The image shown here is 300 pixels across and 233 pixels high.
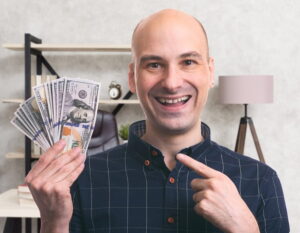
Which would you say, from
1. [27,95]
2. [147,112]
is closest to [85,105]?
[147,112]

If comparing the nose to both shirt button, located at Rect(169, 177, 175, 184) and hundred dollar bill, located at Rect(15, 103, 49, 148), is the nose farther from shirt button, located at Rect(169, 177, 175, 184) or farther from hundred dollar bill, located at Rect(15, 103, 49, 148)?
hundred dollar bill, located at Rect(15, 103, 49, 148)

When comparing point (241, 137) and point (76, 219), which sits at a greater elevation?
point (241, 137)

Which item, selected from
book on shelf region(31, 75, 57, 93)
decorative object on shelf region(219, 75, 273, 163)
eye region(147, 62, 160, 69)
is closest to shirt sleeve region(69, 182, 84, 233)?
eye region(147, 62, 160, 69)

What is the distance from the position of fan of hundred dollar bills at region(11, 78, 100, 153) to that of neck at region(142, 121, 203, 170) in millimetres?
271

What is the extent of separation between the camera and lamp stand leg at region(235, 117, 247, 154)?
3.76m

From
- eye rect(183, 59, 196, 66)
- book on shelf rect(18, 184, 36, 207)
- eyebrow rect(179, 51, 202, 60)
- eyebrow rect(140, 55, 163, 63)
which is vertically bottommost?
book on shelf rect(18, 184, 36, 207)

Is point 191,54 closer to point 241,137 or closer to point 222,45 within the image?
point 241,137

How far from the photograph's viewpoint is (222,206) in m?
1.00

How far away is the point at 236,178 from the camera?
1.15 metres

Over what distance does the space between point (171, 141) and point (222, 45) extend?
3.09 metres

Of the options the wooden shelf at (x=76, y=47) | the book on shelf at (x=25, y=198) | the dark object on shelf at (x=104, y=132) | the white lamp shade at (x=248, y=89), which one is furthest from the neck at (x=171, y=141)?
the wooden shelf at (x=76, y=47)

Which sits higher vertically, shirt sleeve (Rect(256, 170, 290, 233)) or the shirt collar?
the shirt collar

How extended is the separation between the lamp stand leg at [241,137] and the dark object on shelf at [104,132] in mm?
1089

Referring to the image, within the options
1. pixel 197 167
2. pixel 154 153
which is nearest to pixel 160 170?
pixel 154 153
